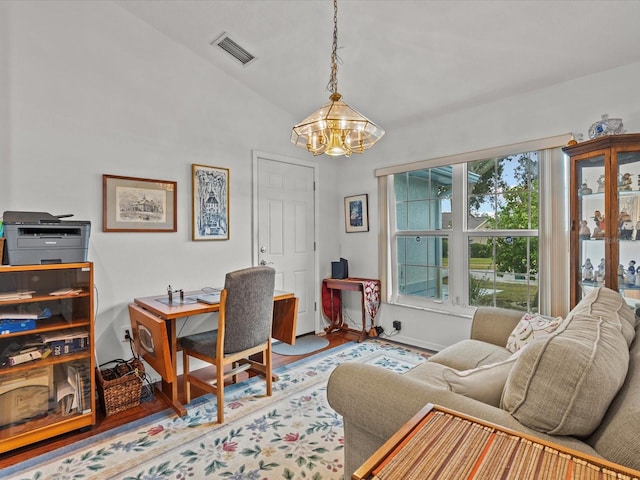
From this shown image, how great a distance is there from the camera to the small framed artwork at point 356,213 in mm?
4074

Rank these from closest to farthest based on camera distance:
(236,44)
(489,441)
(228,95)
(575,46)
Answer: (489,441) → (575,46) → (236,44) → (228,95)

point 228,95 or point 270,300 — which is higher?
point 228,95

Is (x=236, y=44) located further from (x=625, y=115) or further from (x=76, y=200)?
(x=625, y=115)

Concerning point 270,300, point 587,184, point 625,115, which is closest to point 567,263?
point 587,184

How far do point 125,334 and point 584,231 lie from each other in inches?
137

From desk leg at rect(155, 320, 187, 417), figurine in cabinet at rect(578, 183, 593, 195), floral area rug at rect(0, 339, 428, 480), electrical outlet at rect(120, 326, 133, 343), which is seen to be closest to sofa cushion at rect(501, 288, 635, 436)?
floral area rug at rect(0, 339, 428, 480)

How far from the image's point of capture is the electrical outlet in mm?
2732

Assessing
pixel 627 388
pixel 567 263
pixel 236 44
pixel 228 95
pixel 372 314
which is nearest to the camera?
pixel 627 388

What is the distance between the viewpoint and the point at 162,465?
1.82 meters

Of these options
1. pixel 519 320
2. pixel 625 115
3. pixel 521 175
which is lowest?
pixel 519 320

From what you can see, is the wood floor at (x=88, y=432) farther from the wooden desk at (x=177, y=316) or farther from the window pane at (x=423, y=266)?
the window pane at (x=423, y=266)

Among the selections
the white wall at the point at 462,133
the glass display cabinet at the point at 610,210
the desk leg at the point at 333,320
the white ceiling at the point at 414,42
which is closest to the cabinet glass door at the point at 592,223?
the glass display cabinet at the point at 610,210

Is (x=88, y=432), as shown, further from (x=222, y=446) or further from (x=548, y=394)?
(x=548, y=394)

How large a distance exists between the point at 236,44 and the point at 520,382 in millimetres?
3062
